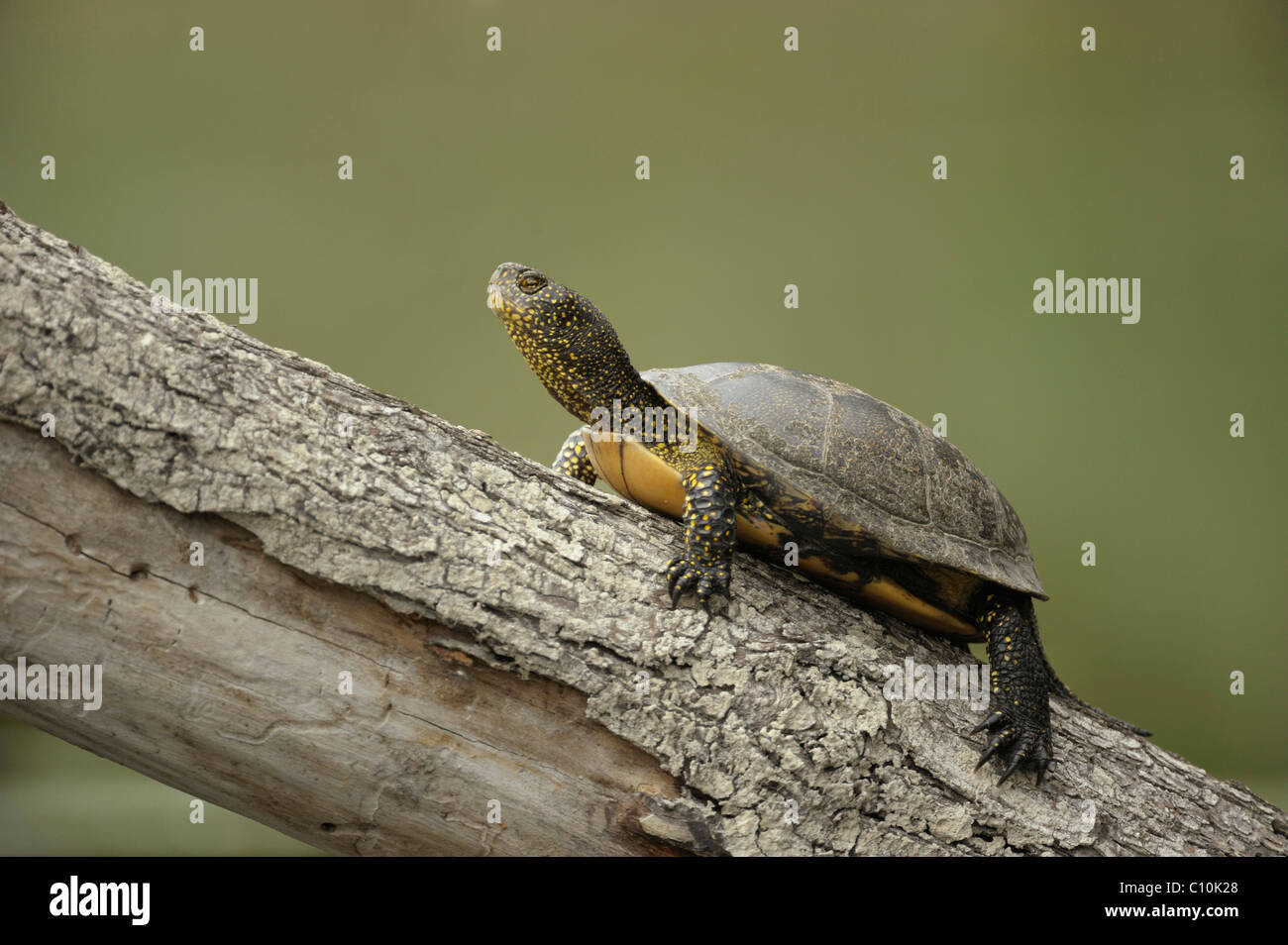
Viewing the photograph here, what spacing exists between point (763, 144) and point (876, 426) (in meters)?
3.12

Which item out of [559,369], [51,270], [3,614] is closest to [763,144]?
[559,369]

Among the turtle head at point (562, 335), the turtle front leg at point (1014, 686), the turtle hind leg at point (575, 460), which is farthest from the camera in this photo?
the turtle hind leg at point (575, 460)

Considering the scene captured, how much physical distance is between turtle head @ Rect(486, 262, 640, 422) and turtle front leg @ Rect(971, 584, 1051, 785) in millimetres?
1396

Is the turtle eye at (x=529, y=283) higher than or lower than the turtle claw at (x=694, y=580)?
higher

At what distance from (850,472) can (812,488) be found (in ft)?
0.48

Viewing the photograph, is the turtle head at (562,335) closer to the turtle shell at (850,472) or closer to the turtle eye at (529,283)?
the turtle eye at (529,283)

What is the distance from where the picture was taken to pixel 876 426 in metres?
2.52

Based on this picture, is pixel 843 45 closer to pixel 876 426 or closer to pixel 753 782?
pixel 876 426

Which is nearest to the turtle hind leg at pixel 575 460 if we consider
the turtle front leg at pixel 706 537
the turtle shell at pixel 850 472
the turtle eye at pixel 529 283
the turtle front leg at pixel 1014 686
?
the turtle shell at pixel 850 472

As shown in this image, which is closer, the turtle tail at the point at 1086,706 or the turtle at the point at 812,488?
the turtle at the point at 812,488

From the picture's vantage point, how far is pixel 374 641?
191 cm

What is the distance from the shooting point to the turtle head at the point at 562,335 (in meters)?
2.57

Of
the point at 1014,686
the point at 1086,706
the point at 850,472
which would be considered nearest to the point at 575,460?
the point at 850,472

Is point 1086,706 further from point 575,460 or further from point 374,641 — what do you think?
point 374,641
